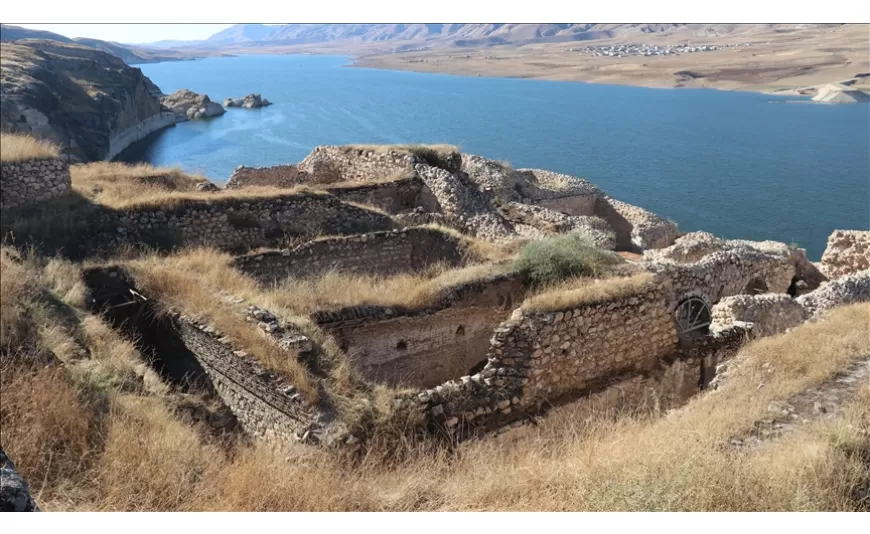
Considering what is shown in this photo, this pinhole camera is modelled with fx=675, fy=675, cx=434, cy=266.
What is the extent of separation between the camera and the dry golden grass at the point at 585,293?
8414 mm

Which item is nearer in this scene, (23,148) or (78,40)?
(23,148)

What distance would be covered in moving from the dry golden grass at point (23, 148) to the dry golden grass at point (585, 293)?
829 cm

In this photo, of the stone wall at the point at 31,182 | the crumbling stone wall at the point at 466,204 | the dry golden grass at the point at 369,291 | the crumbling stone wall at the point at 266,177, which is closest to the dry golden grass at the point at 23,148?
the stone wall at the point at 31,182

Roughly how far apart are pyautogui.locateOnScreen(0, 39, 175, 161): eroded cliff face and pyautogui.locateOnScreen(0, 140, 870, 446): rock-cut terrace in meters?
1.51

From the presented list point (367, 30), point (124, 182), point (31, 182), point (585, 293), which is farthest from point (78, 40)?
point (585, 293)

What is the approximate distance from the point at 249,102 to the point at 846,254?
6835 centimetres

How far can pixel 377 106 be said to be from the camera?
249ft

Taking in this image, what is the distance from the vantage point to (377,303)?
9.34 metres

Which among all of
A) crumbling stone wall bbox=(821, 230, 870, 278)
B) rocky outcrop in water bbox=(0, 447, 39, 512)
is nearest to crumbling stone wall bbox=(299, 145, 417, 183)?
crumbling stone wall bbox=(821, 230, 870, 278)

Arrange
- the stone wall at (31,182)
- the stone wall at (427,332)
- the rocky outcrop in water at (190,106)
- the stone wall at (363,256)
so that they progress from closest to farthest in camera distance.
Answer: the stone wall at (427,332) → the stone wall at (31,182) → the stone wall at (363,256) → the rocky outcrop in water at (190,106)

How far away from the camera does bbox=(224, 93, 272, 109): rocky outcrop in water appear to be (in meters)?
76.1

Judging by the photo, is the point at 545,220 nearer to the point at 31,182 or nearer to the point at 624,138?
the point at 31,182

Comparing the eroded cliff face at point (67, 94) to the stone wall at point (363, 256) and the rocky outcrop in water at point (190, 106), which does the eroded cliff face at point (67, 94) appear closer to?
the stone wall at point (363, 256)

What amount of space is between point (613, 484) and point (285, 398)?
359 centimetres
